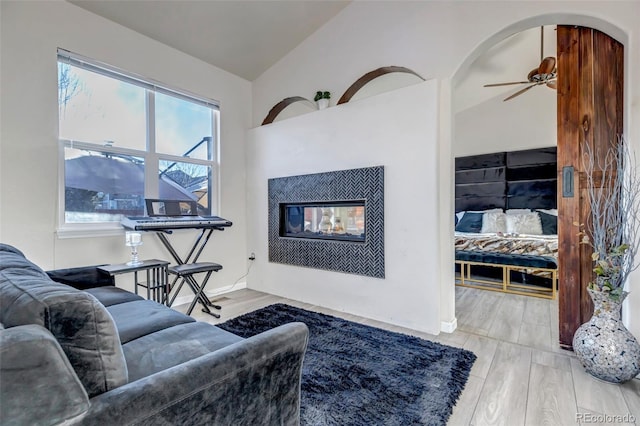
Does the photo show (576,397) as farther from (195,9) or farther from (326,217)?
(195,9)

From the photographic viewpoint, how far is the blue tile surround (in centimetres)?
294

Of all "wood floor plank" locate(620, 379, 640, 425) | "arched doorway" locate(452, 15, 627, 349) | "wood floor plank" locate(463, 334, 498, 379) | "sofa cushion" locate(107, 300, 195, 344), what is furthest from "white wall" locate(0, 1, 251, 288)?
"wood floor plank" locate(620, 379, 640, 425)

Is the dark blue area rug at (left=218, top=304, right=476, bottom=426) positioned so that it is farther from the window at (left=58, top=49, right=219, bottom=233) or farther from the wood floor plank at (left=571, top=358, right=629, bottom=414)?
the window at (left=58, top=49, right=219, bottom=233)

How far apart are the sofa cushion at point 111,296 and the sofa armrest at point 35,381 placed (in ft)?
5.12

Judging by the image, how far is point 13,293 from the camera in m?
0.82

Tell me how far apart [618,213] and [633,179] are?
0.74 feet

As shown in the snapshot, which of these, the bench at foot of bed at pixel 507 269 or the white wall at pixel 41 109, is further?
the bench at foot of bed at pixel 507 269

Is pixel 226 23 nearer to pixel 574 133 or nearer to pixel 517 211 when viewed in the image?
pixel 574 133

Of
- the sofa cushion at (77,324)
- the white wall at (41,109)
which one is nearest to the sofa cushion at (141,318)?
the sofa cushion at (77,324)

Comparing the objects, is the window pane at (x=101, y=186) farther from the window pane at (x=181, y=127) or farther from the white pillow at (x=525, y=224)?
the white pillow at (x=525, y=224)

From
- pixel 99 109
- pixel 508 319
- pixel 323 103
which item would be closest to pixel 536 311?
pixel 508 319

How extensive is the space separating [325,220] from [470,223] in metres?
3.13

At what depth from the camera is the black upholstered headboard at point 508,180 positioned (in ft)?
16.4
